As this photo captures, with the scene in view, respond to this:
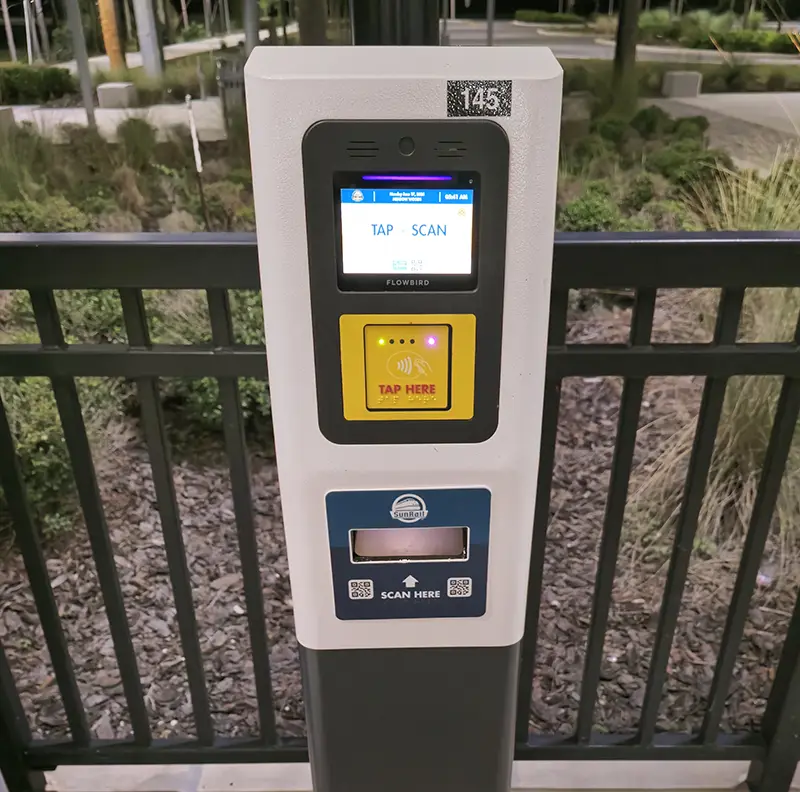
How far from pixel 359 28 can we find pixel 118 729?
6.23 feet

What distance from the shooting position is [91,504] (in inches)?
64.6

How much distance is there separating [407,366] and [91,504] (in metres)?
0.85

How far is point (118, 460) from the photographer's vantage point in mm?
3445

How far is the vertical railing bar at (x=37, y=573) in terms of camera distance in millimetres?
1603

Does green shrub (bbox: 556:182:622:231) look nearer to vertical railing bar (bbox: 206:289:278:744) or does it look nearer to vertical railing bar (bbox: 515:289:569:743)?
vertical railing bar (bbox: 515:289:569:743)

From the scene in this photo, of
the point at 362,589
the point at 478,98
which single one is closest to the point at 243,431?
the point at 362,589

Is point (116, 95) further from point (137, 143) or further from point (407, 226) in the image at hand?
point (407, 226)

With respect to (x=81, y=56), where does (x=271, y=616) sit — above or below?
below

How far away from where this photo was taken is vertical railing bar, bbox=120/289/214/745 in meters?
1.44

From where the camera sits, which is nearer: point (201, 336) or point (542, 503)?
point (542, 503)

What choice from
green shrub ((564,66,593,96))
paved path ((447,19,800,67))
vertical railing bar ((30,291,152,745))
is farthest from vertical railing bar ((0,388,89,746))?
green shrub ((564,66,593,96))

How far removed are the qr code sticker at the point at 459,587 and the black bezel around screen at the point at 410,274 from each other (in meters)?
0.48

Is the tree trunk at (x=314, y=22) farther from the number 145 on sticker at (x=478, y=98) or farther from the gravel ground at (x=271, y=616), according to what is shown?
the gravel ground at (x=271, y=616)

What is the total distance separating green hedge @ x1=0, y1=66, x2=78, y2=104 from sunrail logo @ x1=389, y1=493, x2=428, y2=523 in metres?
5.04
